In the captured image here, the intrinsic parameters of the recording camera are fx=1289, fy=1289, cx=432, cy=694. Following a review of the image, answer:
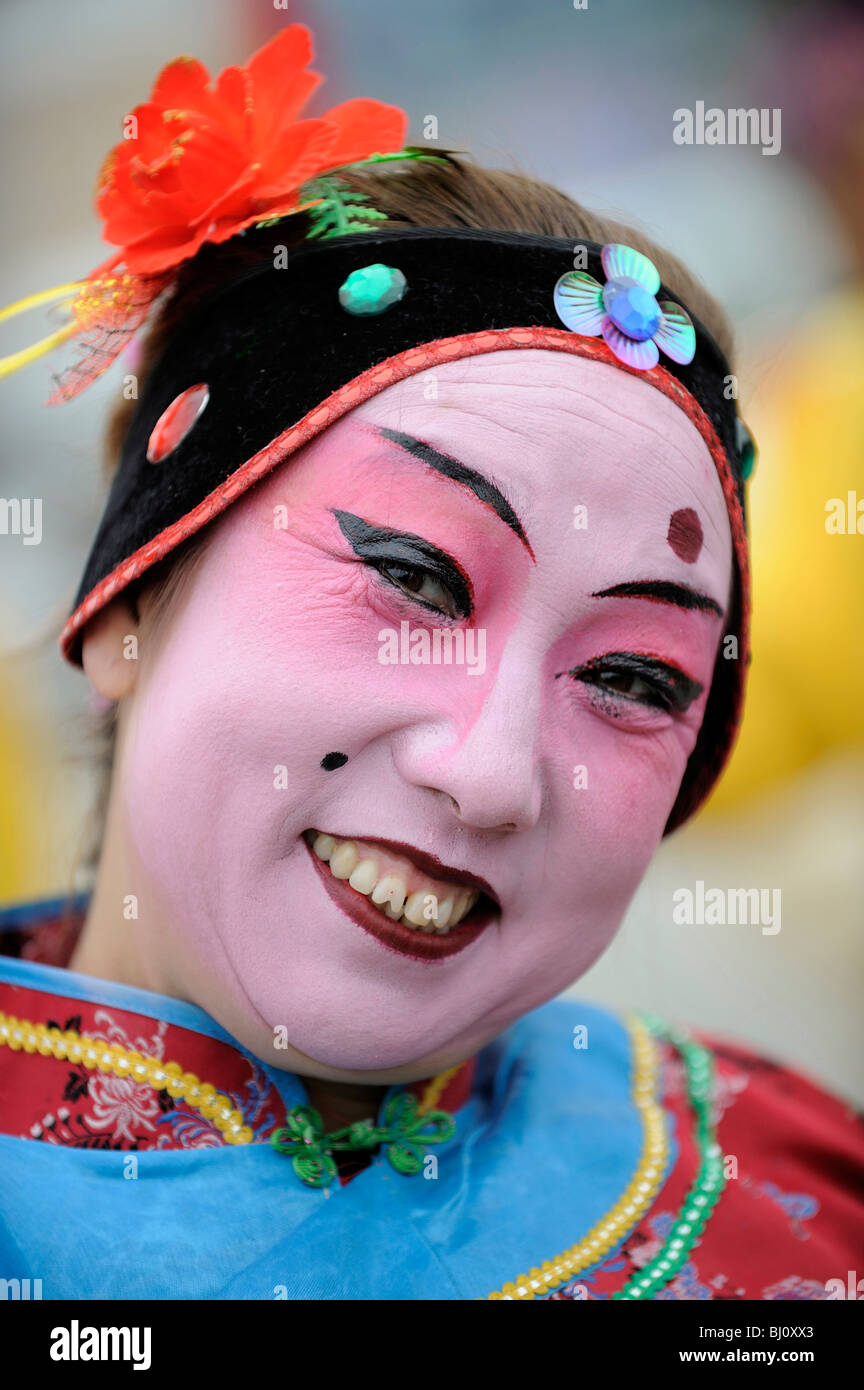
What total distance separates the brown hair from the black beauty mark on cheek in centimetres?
44

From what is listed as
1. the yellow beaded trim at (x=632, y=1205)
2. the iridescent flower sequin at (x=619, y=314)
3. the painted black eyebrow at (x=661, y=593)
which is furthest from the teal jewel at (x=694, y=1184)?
the iridescent flower sequin at (x=619, y=314)

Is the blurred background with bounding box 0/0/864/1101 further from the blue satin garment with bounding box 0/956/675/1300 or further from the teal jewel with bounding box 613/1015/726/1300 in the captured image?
the blue satin garment with bounding box 0/956/675/1300

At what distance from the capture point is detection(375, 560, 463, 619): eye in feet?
4.09

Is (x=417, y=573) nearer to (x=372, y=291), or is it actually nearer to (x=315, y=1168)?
(x=372, y=291)

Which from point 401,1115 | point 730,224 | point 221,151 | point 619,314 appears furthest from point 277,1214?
point 730,224

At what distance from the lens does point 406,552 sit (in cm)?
123

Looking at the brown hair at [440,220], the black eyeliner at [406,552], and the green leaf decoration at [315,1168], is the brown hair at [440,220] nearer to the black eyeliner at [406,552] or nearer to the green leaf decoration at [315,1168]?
the black eyeliner at [406,552]

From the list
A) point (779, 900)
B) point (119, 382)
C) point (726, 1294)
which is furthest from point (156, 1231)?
point (779, 900)

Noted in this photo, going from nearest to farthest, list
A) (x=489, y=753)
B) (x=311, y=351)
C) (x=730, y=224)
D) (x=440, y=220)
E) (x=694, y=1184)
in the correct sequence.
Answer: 1. (x=489, y=753)
2. (x=311, y=351)
3. (x=440, y=220)
4. (x=694, y=1184)
5. (x=730, y=224)

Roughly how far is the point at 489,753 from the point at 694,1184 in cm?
74

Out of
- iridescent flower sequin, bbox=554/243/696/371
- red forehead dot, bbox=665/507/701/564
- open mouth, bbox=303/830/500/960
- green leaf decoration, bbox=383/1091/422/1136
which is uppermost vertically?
iridescent flower sequin, bbox=554/243/696/371

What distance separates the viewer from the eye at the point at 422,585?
1.25 meters

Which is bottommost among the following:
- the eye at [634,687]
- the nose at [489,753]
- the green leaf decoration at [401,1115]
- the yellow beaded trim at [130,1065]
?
the green leaf decoration at [401,1115]

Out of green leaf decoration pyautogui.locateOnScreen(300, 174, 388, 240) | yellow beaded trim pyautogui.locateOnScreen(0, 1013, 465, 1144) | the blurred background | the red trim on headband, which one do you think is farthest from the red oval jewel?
the blurred background
